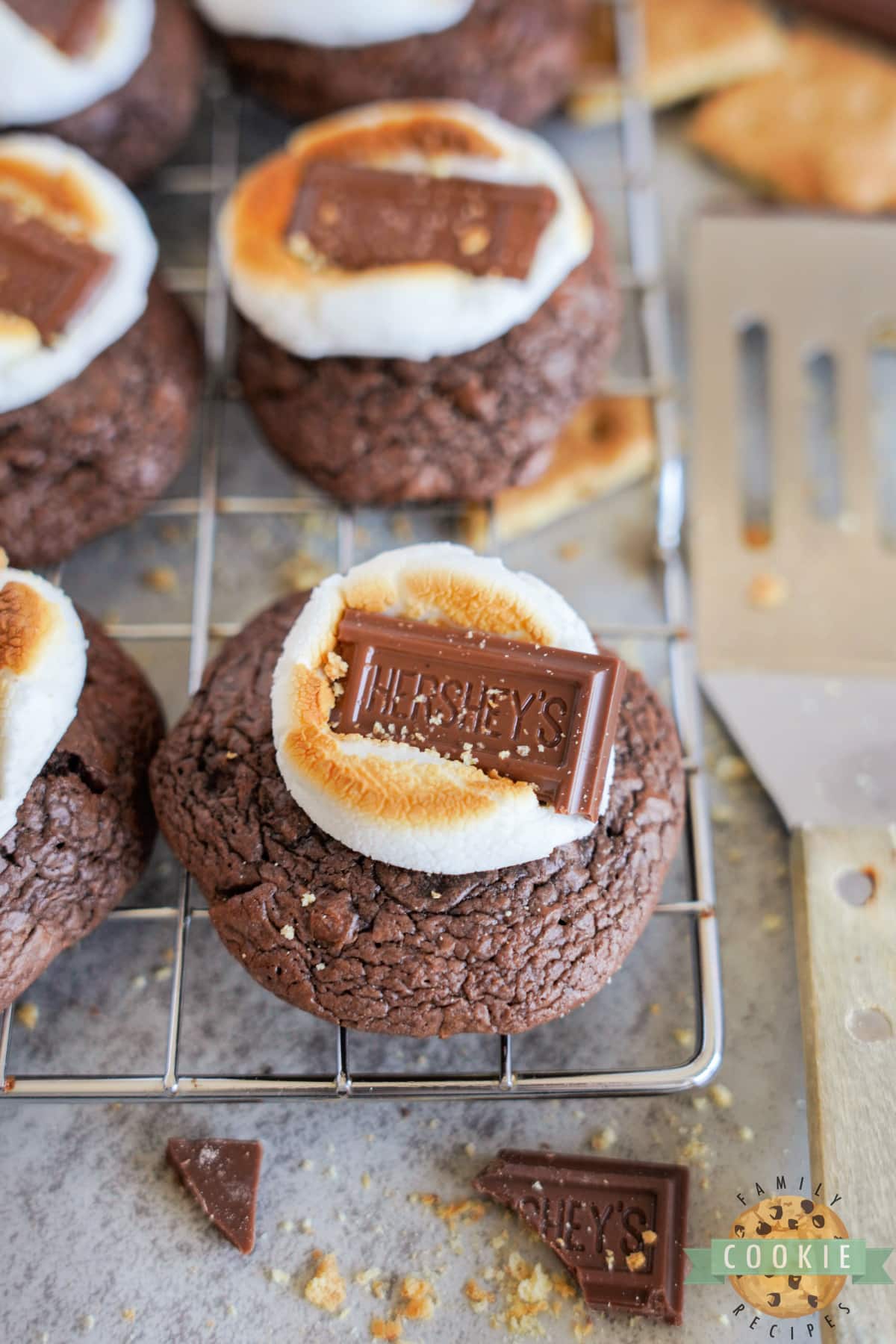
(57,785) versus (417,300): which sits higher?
(417,300)

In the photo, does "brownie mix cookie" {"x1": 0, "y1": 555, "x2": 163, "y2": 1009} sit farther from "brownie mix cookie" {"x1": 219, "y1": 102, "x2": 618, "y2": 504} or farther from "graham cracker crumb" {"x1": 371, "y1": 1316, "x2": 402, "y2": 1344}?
"graham cracker crumb" {"x1": 371, "y1": 1316, "x2": 402, "y2": 1344}

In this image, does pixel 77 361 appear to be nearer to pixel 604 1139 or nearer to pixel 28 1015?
pixel 28 1015

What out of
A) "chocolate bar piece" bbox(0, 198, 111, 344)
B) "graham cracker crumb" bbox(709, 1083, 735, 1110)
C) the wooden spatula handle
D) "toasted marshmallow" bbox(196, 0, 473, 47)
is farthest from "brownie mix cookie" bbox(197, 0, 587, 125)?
"graham cracker crumb" bbox(709, 1083, 735, 1110)

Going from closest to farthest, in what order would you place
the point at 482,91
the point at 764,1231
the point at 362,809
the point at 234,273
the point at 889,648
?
the point at 362,809 → the point at 764,1231 → the point at 234,273 → the point at 889,648 → the point at 482,91

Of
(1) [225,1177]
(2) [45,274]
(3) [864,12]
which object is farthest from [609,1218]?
(3) [864,12]

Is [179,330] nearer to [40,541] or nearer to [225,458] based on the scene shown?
[225,458]

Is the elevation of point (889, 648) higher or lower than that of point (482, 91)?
lower

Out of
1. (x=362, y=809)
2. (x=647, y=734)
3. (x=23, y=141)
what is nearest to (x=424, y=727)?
(x=362, y=809)
